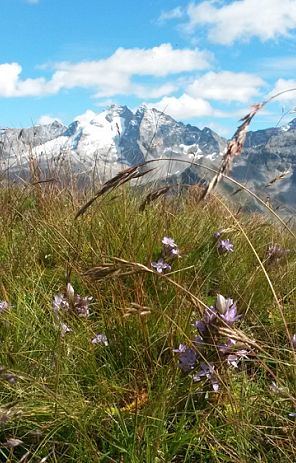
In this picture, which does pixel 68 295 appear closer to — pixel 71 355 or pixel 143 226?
pixel 71 355

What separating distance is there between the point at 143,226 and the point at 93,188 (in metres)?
2.10

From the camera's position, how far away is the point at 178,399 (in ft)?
7.27

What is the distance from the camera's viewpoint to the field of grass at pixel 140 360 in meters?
1.98

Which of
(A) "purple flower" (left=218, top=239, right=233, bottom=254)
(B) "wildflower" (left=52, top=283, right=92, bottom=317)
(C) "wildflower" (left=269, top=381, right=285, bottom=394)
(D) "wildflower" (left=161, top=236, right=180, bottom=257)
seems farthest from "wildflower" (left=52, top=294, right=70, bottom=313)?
(A) "purple flower" (left=218, top=239, right=233, bottom=254)

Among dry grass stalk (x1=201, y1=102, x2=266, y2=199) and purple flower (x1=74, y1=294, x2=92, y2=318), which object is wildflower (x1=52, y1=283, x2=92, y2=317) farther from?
dry grass stalk (x1=201, y1=102, x2=266, y2=199)

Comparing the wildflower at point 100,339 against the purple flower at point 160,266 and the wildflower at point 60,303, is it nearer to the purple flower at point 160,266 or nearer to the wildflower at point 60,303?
the wildflower at point 60,303

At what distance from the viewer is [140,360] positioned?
7.90ft

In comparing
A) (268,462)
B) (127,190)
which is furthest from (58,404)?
(127,190)

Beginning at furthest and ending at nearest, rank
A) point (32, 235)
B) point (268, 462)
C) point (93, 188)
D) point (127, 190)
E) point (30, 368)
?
point (93, 188), point (127, 190), point (32, 235), point (30, 368), point (268, 462)

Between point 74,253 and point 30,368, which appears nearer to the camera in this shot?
point 30,368

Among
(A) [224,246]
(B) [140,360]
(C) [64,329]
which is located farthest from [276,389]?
(A) [224,246]

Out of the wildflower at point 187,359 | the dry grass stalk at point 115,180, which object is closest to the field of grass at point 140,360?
the wildflower at point 187,359

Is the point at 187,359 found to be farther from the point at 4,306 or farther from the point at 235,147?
the point at 4,306

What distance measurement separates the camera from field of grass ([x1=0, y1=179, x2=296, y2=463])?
6.48 ft
